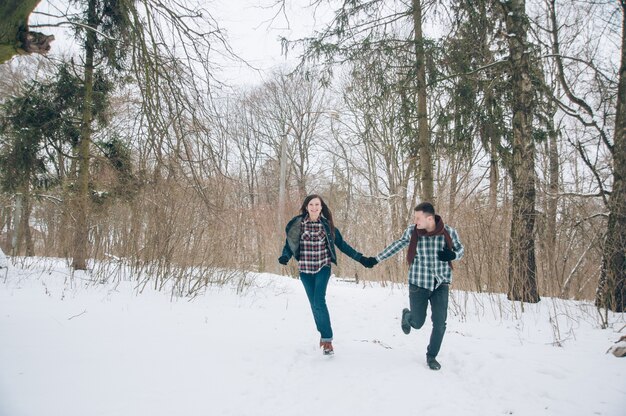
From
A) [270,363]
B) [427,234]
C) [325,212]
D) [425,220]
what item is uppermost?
[325,212]

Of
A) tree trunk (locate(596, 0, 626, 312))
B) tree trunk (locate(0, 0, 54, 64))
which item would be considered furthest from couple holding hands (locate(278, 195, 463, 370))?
tree trunk (locate(596, 0, 626, 312))

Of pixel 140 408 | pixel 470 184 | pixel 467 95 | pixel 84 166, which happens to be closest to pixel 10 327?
pixel 140 408

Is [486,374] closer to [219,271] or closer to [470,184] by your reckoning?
[219,271]

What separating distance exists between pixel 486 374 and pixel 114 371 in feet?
11.0

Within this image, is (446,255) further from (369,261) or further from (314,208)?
(314,208)

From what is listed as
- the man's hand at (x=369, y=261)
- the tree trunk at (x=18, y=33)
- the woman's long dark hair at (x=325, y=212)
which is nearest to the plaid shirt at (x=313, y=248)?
the woman's long dark hair at (x=325, y=212)

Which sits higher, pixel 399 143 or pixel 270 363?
pixel 399 143

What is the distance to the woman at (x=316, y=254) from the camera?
13.2 feet

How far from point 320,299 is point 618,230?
5266mm

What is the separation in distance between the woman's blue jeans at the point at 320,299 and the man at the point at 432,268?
94 cm

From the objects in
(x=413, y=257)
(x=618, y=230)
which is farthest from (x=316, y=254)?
(x=618, y=230)

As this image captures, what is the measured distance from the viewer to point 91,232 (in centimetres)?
731

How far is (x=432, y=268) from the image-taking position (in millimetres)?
3572

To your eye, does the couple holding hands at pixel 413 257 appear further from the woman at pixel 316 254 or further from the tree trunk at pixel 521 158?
the tree trunk at pixel 521 158
